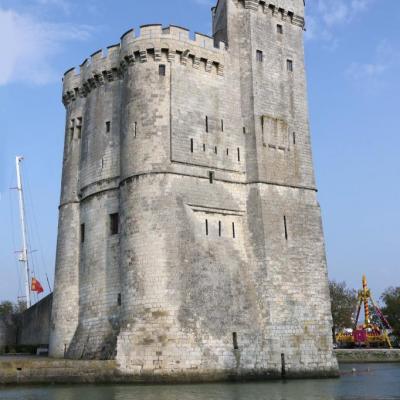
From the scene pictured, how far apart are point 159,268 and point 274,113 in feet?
27.5

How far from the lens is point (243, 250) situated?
74.3 feet

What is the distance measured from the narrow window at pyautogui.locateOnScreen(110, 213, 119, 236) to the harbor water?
6.52 metres

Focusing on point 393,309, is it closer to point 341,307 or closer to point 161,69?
point 341,307

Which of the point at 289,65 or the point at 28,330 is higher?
the point at 289,65

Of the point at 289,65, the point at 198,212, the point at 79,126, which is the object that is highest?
the point at 289,65

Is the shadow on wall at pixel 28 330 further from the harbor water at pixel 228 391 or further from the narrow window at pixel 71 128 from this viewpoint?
the harbor water at pixel 228 391

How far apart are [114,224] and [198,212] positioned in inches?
148

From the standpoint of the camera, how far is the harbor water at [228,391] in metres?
15.7

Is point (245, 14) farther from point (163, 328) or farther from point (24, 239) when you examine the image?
point (24, 239)

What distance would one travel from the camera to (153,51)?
76.0 feet

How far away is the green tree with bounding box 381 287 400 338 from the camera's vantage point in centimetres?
4747

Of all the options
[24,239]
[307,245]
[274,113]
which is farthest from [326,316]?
[24,239]

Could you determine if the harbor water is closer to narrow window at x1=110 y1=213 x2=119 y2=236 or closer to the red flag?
narrow window at x1=110 y1=213 x2=119 y2=236

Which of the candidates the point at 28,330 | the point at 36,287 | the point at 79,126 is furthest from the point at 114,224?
the point at 36,287
